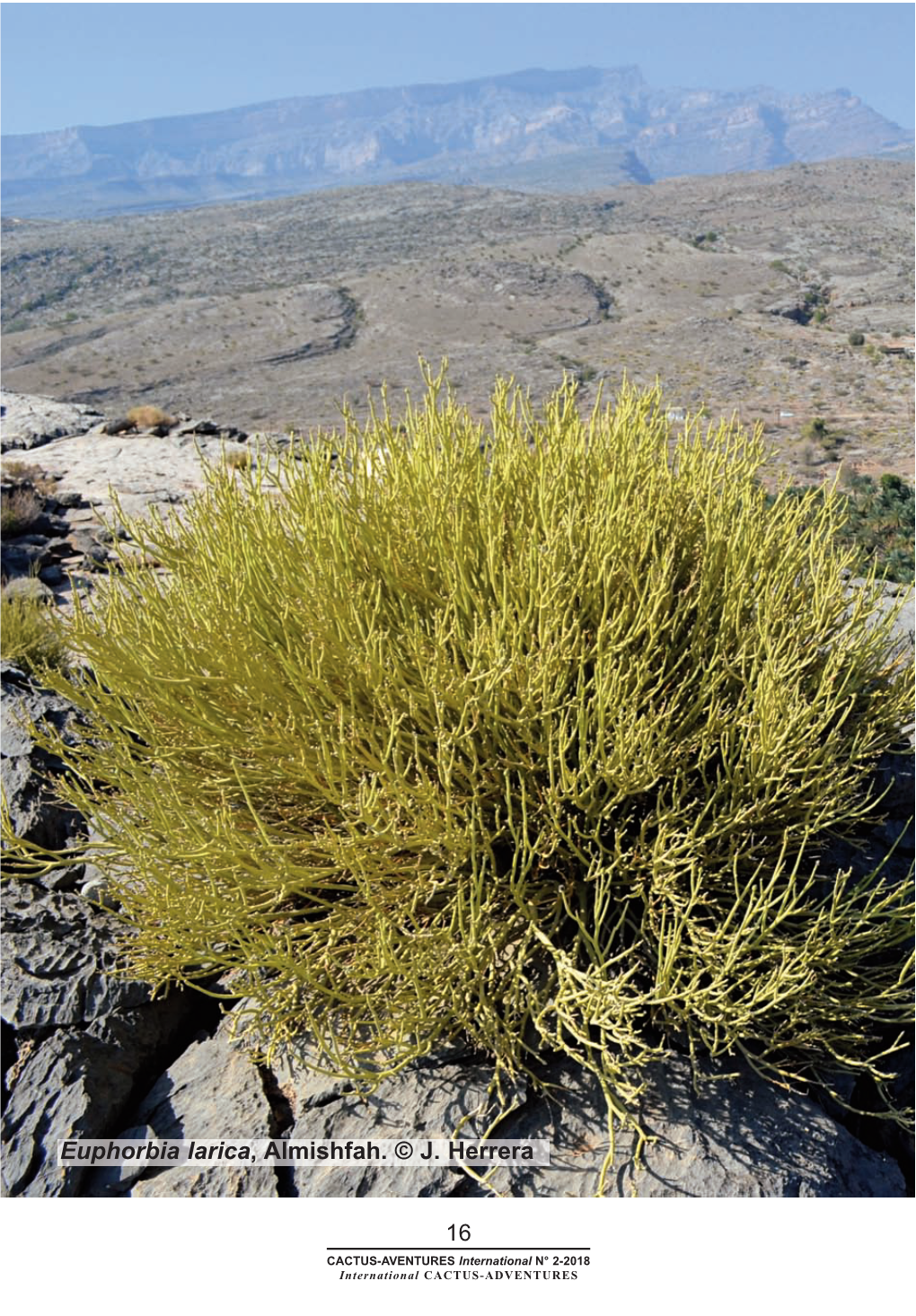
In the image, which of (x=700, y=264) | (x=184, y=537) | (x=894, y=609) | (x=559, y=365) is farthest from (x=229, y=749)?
(x=700, y=264)

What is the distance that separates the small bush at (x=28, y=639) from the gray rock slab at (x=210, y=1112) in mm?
1767

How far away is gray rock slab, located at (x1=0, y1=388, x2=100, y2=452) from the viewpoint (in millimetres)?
8625

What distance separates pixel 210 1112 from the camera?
197cm

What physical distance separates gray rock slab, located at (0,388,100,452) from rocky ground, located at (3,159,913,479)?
10.5 feet

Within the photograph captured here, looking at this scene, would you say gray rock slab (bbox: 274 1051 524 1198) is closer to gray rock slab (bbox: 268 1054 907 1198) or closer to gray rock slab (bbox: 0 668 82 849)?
gray rock slab (bbox: 268 1054 907 1198)

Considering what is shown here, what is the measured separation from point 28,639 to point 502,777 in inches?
90.4

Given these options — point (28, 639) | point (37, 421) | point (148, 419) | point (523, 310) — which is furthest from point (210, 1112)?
point (523, 310)

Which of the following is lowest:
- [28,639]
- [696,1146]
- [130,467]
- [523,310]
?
[523,310]

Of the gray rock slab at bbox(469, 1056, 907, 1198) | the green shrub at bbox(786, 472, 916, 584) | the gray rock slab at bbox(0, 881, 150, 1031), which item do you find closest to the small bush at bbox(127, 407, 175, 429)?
the green shrub at bbox(786, 472, 916, 584)

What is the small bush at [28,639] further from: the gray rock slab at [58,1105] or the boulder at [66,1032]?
the gray rock slab at [58,1105]

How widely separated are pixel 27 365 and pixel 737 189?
49.9m

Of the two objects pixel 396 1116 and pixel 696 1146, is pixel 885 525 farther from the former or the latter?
pixel 396 1116

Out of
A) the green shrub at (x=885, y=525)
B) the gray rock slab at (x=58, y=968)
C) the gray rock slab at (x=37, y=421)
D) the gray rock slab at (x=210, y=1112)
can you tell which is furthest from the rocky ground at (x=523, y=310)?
the gray rock slab at (x=210, y=1112)

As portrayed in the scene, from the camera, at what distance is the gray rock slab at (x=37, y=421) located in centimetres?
862
